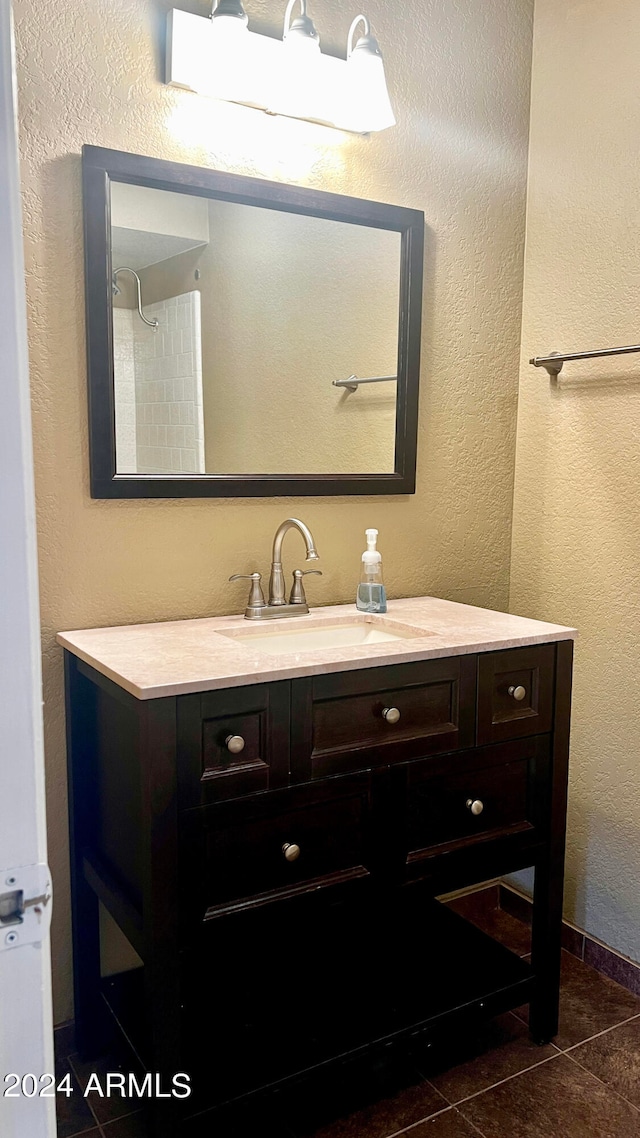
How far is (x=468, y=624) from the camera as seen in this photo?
186 cm

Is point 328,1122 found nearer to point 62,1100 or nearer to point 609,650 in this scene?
point 62,1100

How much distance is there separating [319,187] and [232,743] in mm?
1272

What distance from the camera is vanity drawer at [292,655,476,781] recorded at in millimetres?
1489

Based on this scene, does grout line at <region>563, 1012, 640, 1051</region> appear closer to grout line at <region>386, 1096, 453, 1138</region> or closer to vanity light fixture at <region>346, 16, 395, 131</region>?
grout line at <region>386, 1096, 453, 1138</region>

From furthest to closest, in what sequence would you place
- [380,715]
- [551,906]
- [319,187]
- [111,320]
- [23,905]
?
[319,187]
[551,906]
[111,320]
[380,715]
[23,905]

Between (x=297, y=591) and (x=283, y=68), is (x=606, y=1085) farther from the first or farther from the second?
(x=283, y=68)

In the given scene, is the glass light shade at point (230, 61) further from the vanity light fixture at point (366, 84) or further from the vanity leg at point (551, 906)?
the vanity leg at point (551, 906)

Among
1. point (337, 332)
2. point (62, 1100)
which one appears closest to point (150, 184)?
point (337, 332)

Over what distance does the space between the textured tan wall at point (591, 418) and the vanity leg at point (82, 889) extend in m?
1.19

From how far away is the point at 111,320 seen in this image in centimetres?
169

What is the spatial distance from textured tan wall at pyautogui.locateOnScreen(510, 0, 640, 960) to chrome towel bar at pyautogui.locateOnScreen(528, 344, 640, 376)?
1.2 inches

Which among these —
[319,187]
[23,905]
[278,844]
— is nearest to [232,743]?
[278,844]

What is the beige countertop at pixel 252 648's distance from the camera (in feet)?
4.58

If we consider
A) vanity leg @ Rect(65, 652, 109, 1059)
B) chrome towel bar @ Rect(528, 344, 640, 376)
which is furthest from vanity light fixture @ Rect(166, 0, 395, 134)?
vanity leg @ Rect(65, 652, 109, 1059)
